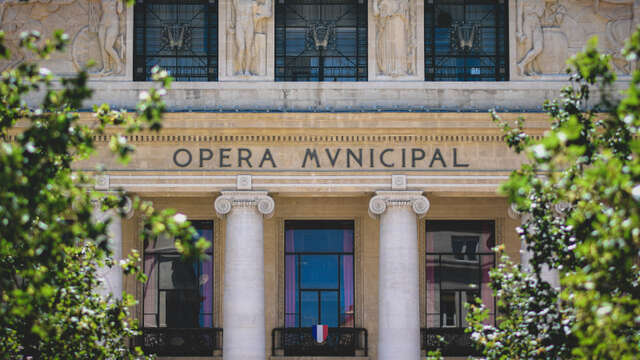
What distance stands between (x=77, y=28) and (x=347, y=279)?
38.5ft

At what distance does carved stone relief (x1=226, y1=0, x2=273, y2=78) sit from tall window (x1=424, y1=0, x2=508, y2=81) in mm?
5047

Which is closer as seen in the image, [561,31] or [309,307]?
[561,31]

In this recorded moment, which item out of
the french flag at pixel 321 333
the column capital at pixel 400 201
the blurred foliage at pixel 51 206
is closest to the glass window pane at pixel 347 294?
the french flag at pixel 321 333

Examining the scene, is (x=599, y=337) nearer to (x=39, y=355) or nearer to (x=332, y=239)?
(x=39, y=355)

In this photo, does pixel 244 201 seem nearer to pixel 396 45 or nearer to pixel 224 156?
pixel 224 156

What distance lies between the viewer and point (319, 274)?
35.4 m

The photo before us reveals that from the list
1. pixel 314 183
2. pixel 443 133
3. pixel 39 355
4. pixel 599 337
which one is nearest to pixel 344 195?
pixel 314 183

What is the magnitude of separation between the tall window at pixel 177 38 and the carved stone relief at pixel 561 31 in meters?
9.45

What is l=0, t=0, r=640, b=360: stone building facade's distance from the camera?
3142 centimetres

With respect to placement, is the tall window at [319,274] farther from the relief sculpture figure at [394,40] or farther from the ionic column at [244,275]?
the relief sculpture figure at [394,40]

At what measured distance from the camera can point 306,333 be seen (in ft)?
113

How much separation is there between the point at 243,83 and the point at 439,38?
6325 mm

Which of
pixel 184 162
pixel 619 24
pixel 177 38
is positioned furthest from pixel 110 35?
pixel 619 24

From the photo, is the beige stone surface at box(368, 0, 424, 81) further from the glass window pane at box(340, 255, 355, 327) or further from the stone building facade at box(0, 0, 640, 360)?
the glass window pane at box(340, 255, 355, 327)
